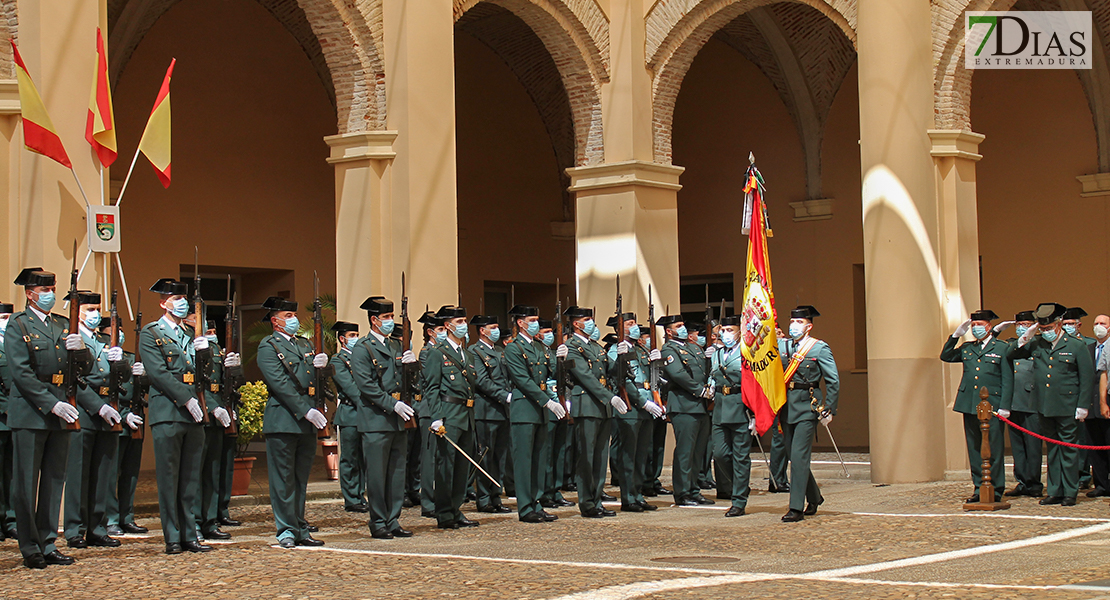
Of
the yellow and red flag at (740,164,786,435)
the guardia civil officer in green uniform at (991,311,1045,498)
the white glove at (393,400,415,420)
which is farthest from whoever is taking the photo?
the guardia civil officer in green uniform at (991,311,1045,498)

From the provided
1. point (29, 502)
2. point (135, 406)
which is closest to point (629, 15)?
A: point (135, 406)

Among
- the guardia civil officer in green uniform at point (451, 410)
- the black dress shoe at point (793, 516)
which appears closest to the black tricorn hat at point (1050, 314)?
the black dress shoe at point (793, 516)

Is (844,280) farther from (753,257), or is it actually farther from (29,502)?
(29,502)

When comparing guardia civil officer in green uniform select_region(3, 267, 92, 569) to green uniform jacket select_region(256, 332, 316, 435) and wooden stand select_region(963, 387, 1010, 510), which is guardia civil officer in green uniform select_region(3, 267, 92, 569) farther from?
wooden stand select_region(963, 387, 1010, 510)

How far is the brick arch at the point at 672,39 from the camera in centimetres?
1452

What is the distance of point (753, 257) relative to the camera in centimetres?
1026

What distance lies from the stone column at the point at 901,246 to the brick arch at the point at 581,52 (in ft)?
10.5

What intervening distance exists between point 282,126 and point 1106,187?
10.6m

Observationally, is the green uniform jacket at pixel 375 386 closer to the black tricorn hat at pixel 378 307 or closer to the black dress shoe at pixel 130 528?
the black tricorn hat at pixel 378 307

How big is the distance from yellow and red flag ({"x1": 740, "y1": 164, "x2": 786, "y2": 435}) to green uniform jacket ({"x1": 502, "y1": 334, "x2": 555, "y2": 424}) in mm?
1558

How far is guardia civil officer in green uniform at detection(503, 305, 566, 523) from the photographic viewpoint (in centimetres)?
968

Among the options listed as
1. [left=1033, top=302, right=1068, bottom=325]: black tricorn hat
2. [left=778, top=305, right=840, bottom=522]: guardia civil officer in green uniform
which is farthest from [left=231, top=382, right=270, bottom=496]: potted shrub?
[left=1033, top=302, right=1068, bottom=325]: black tricorn hat

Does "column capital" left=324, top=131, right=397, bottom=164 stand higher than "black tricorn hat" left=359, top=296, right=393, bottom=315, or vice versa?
"column capital" left=324, top=131, right=397, bottom=164

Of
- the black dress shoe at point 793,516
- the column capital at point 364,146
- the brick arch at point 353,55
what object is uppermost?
the brick arch at point 353,55
